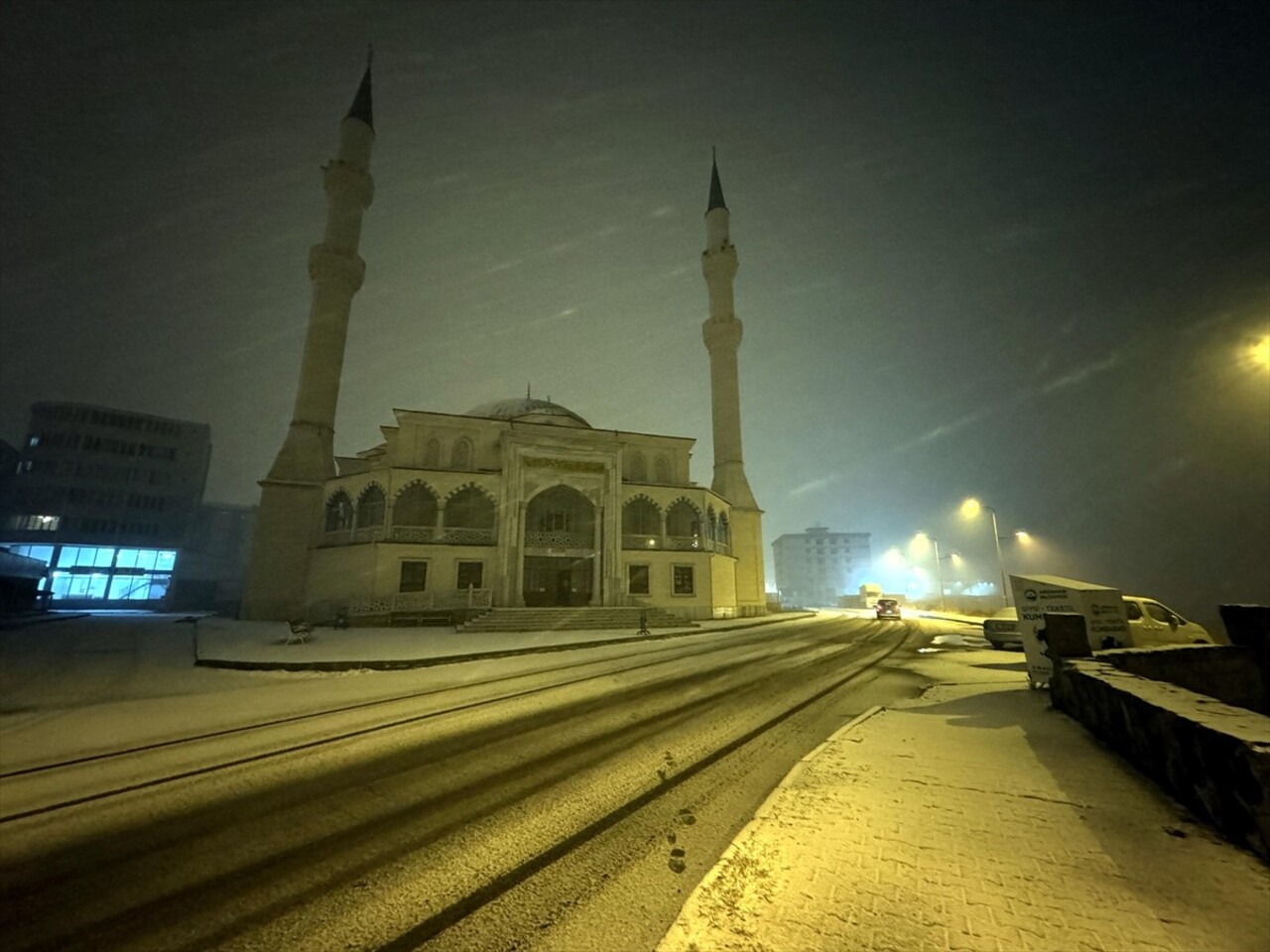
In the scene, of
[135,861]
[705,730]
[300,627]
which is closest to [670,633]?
[300,627]

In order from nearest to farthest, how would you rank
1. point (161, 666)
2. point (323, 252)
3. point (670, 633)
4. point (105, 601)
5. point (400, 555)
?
point (161, 666) < point (670, 633) < point (400, 555) < point (323, 252) < point (105, 601)

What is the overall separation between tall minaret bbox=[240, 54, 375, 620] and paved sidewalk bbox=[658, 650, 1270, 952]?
1124 inches

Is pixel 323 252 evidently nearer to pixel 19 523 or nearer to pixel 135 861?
pixel 135 861

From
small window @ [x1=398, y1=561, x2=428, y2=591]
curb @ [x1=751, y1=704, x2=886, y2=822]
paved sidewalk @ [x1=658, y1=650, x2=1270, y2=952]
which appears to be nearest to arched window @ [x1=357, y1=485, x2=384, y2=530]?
small window @ [x1=398, y1=561, x2=428, y2=591]

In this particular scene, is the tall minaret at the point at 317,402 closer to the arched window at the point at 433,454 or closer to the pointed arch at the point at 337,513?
the pointed arch at the point at 337,513

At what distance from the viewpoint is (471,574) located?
1000 inches

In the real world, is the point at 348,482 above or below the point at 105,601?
above

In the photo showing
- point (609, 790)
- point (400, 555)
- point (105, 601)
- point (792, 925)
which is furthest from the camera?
point (105, 601)

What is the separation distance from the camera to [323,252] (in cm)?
3203

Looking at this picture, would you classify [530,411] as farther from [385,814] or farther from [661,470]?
[385,814]

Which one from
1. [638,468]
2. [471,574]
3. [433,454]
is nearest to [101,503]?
[433,454]

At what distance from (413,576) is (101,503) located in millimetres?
55089

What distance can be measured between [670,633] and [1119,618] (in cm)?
1419

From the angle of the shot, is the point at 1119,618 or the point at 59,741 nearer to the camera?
the point at 59,741
